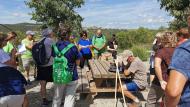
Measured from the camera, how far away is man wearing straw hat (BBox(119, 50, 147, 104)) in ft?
25.3

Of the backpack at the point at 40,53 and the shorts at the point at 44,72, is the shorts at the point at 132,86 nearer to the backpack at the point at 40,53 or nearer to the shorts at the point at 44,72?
the shorts at the point at 44,72

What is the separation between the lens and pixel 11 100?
14.3 feet

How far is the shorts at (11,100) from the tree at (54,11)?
1515 cm

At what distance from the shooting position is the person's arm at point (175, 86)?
248cm

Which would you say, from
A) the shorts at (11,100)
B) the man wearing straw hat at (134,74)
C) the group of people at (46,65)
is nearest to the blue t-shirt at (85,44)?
the group of people at (46,65)

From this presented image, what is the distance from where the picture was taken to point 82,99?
8906mm

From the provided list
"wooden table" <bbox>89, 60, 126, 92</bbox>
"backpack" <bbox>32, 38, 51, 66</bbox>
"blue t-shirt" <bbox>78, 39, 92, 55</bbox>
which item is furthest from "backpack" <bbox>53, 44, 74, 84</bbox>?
"blue t-shirt" <bbox>78, 39, 92, 55</bbox>

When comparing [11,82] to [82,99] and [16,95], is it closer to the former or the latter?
[16,95]

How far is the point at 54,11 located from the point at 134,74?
12.5m

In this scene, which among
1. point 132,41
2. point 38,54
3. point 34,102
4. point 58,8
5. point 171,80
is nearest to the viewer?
point 171,80

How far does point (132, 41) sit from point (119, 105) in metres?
23.5

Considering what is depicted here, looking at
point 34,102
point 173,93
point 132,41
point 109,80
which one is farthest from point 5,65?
point 132,41

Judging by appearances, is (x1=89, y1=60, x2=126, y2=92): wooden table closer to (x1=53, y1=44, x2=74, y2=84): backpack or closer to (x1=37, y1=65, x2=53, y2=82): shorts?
(x1=37, y1=65, x2=53, y2=82): shorts

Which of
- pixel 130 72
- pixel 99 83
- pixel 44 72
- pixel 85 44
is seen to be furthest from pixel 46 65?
pixel 85 44
